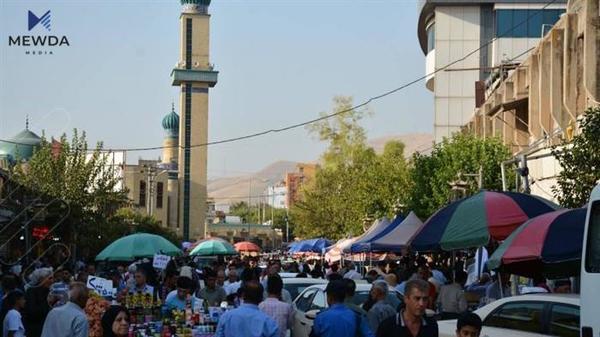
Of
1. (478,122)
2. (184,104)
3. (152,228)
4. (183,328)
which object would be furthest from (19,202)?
(184,104)

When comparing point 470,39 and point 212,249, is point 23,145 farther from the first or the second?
point 212,249

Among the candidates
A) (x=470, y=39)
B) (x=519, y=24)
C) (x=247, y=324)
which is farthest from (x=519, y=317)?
(x=470, y=39)

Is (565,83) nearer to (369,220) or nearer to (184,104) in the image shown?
(369,220)

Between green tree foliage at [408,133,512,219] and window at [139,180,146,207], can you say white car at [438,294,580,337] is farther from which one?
window at [139,180,146,207]

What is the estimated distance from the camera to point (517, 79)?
46.2 m

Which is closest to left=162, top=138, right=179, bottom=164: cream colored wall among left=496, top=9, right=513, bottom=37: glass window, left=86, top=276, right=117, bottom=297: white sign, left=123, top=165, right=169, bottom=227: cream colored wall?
left=123, top=165, right=169, bottom=227: cream colored wall

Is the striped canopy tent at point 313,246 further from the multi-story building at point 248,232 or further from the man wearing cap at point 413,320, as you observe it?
the multi-story building at point 248,232

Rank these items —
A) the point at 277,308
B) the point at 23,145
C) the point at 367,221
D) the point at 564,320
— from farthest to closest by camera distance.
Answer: the point at 23,145
the point at 367,221
the point at 564,320
the point at 277,308

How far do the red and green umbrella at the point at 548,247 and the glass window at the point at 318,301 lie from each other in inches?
105

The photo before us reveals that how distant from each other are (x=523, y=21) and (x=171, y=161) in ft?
276

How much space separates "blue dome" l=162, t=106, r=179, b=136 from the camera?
519 feet

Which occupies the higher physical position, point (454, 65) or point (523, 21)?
point (523, 21)

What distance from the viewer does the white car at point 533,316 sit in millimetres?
12203

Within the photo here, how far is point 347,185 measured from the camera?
67000 millimetres
